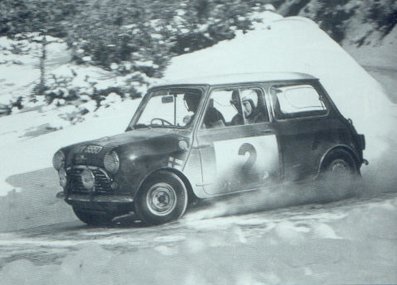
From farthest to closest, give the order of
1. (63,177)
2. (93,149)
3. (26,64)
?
(26,64), (63,177), (93,149)

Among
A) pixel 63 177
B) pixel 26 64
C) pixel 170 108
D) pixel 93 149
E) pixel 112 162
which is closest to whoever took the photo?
pixel 112 162

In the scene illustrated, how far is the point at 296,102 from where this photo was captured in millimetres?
4316

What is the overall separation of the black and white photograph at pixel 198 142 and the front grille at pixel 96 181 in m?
0.01

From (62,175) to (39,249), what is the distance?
0.45 meters

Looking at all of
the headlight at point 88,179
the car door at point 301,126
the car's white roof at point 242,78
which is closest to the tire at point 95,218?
the headlight at point 88,179

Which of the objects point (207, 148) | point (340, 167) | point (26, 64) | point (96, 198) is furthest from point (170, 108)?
point (340, 167)

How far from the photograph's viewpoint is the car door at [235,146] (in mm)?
3996

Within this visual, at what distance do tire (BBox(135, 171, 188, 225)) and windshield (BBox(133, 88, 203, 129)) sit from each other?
1.23 ft

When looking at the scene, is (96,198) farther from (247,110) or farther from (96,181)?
(247,110)

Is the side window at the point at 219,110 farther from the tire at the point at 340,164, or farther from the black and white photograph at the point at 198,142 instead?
the tire at the point at 340,164

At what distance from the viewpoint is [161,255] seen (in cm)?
392

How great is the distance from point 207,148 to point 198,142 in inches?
2.5

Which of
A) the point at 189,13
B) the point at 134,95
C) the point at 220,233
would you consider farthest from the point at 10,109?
the point at 220,233

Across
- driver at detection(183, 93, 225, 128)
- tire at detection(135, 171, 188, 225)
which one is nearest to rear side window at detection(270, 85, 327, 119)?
driver at detection(183, 93, 225, 128)
